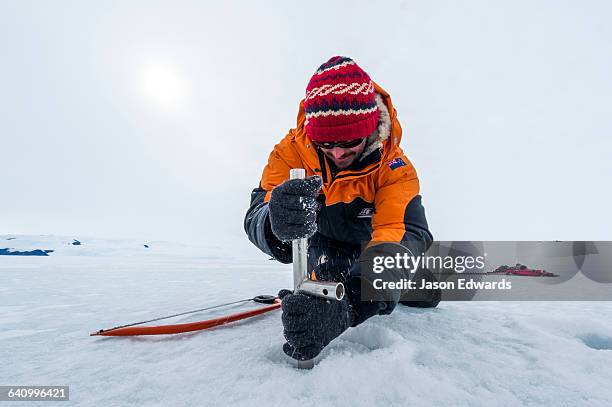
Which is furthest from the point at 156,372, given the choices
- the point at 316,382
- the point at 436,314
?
the point at 436,314

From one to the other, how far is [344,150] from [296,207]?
62 cm

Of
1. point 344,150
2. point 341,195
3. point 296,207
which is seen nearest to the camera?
point 296,207

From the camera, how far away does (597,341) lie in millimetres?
1632

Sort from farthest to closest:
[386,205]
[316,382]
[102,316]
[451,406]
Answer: [102,316], [386,205], [316,382], [451,406]

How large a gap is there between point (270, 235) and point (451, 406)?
3.54ft

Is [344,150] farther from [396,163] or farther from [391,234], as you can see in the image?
[391,234]

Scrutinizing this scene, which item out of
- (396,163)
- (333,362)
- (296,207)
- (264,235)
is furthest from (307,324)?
(396,163)

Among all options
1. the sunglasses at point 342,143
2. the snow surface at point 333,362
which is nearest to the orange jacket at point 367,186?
the sunglasses at point 342,143

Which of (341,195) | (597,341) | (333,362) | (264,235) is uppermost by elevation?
(341,195)

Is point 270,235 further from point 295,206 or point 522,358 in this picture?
point 522,358

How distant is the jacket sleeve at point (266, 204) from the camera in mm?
1690

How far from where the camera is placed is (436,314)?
207 centimetres

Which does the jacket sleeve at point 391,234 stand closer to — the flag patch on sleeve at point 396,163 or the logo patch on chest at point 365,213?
the flag patch on sleeve at point 396,163

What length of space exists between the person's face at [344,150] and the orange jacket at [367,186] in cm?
4
